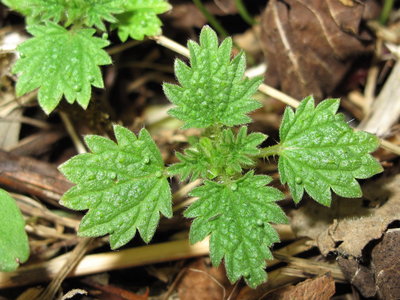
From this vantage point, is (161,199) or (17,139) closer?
(161,199)

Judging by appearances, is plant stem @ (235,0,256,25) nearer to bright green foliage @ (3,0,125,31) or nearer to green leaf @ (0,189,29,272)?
bright green foliage @ (3,0,125,31)

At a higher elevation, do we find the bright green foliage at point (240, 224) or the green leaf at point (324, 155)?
the green leaf at point (324, 155)

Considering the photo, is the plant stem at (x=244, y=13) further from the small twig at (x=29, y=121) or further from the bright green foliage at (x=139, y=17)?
the small twig at (x=29, y=121)

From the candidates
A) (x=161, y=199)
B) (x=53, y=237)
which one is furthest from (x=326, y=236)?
(x=53, y=237)

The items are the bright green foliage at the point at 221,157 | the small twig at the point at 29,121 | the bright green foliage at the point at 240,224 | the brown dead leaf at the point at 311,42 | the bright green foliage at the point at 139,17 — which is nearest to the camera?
the bright green foliage at the point at 240,224

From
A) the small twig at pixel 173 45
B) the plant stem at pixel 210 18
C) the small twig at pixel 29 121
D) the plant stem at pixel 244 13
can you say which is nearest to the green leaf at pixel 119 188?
the small twig at pixel 173 45

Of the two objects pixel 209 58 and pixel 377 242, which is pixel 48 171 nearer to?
pixel 209 58
